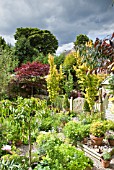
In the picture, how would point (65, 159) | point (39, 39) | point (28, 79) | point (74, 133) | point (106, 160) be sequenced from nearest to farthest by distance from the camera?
point (65, 159), point (106, 160), point (74, 133), point (28, 79), point (39, 39)

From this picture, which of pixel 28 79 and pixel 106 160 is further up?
pixel 28 79

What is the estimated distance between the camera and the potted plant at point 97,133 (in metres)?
5.18

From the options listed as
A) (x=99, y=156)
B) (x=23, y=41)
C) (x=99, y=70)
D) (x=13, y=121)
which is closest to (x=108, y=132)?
(x=99, y=156)

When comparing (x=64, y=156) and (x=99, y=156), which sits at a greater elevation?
(x=64, y=156)

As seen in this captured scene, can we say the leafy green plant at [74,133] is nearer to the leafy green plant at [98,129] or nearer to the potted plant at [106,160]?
the leafy green plant at [98,129]

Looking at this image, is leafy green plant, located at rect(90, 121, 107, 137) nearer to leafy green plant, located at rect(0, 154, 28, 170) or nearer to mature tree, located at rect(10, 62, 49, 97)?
leafy green plant, located at rect(0, 154, 28, 170)

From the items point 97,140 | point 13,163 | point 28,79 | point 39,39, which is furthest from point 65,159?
point 39,39

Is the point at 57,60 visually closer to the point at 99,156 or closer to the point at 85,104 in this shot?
the point at 85,104

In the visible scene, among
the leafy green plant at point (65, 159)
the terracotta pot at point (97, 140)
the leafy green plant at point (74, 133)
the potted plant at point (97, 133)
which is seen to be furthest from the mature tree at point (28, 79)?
the leafy green plant at point (65, 159)

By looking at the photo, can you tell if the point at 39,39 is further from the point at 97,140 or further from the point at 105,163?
the point at 105,163

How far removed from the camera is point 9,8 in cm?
391

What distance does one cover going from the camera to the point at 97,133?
5.22 meters

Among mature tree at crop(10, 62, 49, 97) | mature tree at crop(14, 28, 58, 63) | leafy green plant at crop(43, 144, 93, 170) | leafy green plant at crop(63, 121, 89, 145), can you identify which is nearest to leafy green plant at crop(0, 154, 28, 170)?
leafy green plant at crop(43, 144, 93, 170)

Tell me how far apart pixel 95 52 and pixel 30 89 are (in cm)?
945
